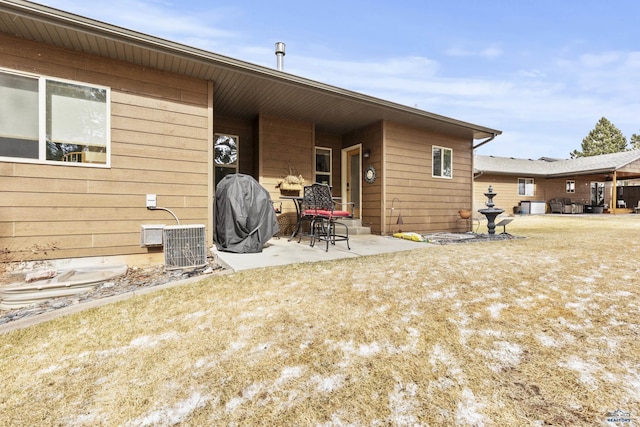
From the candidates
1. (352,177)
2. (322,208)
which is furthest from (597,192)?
(322,208)

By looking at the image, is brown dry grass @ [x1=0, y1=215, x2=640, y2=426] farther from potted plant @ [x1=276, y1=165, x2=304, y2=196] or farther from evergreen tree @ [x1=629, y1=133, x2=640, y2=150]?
evergreen tree @ [x1=629, y1=133, x2=640, y2=150]

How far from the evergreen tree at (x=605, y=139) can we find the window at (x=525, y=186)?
78.1 feet

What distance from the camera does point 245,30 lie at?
757cm

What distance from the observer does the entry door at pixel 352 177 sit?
7402 millimetres

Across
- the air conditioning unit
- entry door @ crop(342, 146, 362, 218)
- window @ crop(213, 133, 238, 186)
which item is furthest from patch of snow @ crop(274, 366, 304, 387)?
entry door @ crop(342, 146, 362, 218)

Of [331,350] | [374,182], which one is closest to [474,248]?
[374,182]

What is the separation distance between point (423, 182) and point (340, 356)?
612 cm

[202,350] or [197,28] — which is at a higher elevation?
[197,28]

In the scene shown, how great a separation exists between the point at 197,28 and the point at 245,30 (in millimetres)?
1353

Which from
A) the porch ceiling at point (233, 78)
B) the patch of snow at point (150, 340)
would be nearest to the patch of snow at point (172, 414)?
the patch of snow at point (150, 340)

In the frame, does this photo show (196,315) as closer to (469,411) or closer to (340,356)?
(340,356)

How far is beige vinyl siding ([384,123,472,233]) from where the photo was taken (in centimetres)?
652

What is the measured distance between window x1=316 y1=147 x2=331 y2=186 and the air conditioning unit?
13.3ft

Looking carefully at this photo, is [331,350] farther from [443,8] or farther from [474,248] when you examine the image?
[443,8]
